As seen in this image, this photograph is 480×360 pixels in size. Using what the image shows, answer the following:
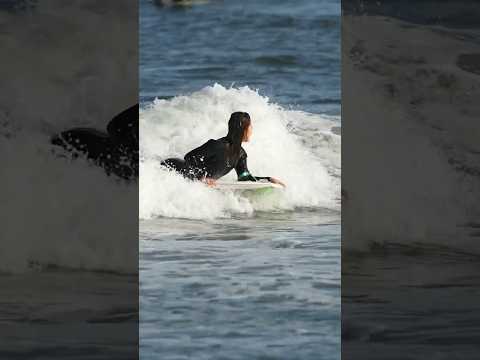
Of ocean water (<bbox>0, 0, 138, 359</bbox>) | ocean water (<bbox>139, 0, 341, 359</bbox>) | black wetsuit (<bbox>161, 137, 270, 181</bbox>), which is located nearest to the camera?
ocean water (<bbox>0, 0, 138, 359</bbox>)

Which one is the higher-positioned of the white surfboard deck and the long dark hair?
the long dark hair

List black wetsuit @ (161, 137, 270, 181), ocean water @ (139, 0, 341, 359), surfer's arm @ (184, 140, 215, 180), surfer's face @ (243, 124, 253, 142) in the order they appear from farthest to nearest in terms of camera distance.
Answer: surfer's face @ (243, 124, 253, 142), surfer's arm @ (184, 140, 215, 180), black wetsuit @ (161, 137, 270, 181), ocean water @ (139, 0, 341, 359)

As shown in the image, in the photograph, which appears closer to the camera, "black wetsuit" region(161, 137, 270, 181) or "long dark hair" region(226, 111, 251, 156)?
"black wetsuit" region(161, 137, 270, 181)

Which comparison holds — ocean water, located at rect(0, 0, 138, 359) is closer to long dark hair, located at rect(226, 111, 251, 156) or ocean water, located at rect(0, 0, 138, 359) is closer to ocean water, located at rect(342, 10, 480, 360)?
ocean water, located at rect(342, 10, 480, 360)

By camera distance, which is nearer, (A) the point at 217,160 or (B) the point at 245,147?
(A) the point at 217,160

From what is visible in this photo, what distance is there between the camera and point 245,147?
35.2 feet

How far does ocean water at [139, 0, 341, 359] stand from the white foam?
0.02 m

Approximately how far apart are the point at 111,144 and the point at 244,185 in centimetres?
624

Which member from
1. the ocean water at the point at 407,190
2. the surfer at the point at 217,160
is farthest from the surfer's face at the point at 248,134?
the ocean water at the point at 407,190

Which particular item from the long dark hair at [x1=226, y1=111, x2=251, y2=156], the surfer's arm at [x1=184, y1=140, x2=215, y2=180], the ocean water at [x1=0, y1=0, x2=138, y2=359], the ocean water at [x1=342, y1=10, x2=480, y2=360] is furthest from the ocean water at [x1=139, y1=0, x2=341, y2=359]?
the ocean water at [x1=342, y1=10, x2=480, y2=360]

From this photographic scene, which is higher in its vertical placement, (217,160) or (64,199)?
(217,160)

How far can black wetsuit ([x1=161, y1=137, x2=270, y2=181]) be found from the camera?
886cm

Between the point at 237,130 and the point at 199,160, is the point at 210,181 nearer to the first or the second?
the point at 199,160

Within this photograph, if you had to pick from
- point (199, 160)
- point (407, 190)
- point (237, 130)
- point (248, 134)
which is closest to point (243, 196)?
point (199, 160)
